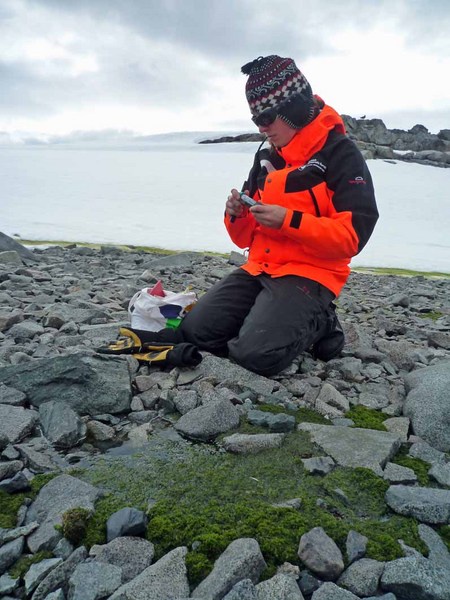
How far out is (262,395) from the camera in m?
2.99

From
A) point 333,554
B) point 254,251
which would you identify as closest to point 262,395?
point 254,251

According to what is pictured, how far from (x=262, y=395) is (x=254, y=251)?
41.7 inches

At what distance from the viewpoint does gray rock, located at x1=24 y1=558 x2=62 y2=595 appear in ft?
5.43

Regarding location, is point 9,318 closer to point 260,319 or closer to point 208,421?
point 260,319

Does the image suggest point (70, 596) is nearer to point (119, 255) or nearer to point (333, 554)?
point (333, 554)

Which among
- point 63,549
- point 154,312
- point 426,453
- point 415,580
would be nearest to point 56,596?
point 63,549

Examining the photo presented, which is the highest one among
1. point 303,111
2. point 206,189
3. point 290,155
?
point 303,111

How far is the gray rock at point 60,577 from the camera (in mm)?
1632

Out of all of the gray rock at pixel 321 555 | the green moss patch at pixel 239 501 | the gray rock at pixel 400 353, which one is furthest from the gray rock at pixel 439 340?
the gray rock at pixel 321 555

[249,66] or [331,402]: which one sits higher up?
[249,66]

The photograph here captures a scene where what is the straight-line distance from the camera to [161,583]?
1.63 m

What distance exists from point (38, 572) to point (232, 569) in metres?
0.54

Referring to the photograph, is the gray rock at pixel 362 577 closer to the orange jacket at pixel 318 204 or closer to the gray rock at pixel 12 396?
the gray rock at pixel 12 396

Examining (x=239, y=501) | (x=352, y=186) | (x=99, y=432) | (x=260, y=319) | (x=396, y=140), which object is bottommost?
(x=99, y=432)
